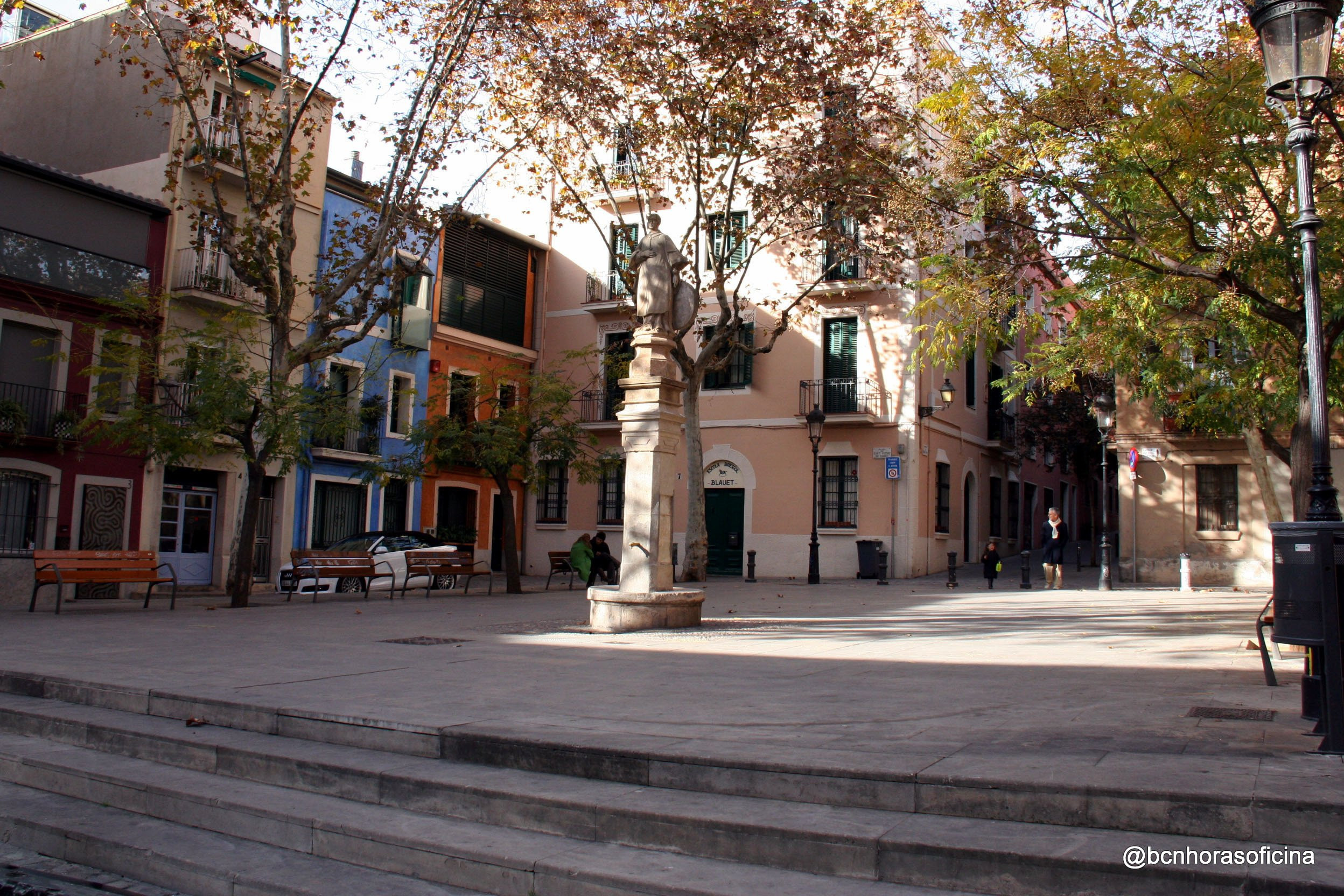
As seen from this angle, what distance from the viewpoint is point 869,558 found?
25391 mm

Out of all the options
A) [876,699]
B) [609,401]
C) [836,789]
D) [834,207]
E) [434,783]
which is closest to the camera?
[836,789]

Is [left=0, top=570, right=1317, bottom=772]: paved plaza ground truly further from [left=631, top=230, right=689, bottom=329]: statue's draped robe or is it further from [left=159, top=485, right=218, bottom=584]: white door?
[left=159, top=485, right=218, bottom=584]: white door

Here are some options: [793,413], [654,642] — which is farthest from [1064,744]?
[793,413]

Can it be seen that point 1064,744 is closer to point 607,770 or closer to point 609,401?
point 607,770

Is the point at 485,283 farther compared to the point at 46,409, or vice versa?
the point at 485,283

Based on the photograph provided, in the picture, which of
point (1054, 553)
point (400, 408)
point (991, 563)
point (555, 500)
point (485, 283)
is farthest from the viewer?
point (555, 500)

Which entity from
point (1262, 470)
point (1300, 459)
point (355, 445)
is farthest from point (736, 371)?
point (1300, 459)

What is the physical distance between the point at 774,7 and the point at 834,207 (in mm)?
4515

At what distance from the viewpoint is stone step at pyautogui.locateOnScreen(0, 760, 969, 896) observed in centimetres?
376

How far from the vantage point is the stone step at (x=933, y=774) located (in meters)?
3.70

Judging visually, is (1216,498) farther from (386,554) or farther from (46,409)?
(46,409)

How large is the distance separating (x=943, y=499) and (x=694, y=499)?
28.6ft

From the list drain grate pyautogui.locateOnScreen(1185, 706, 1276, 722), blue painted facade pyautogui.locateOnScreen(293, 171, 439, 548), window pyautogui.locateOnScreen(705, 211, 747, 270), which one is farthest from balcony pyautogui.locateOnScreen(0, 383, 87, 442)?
drain grate pyautogui.locateOnScreen(1185, 706, 1276, 722)

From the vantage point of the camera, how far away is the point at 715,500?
28578mm
